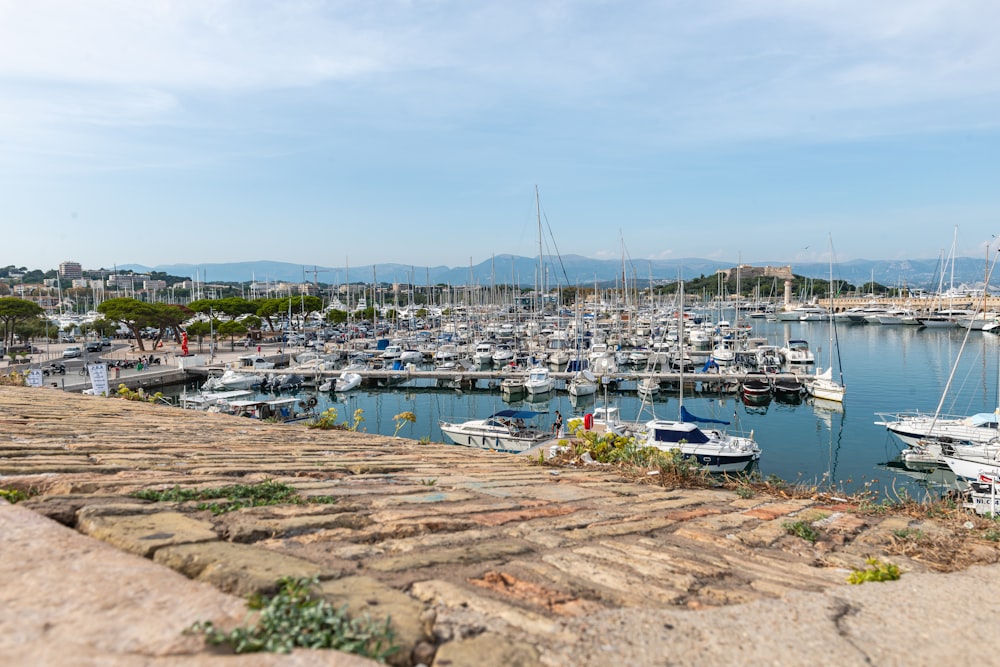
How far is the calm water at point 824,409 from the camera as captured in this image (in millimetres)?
23734

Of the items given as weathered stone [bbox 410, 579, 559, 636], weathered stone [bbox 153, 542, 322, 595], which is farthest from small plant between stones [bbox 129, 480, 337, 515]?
weathered stone [bbox 410, 579, 559, 636]

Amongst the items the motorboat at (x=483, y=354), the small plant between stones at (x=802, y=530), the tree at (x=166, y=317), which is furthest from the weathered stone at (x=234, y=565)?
the tree at (x=166, y=317)

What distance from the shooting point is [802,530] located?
436 cm

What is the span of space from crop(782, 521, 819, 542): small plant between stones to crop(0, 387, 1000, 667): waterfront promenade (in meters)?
0.09

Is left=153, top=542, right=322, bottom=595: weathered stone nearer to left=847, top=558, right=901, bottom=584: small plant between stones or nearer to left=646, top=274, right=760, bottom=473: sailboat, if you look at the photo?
left=847, top=558, right=901, bottom=584: small plant between stones

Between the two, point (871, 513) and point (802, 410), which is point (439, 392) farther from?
point (871, 513)

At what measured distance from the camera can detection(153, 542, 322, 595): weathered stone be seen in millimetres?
2376

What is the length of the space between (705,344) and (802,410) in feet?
84.9

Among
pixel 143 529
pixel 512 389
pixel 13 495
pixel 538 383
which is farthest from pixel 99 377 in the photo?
pixel 538 383

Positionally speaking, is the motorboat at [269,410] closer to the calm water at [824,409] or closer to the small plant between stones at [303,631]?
the calm water at [824,409]

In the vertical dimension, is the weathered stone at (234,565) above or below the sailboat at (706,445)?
above

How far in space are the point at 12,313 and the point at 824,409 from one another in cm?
6011

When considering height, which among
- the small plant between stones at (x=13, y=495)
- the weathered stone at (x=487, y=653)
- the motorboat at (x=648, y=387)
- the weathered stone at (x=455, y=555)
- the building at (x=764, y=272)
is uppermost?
the building at (x=764, y=272)

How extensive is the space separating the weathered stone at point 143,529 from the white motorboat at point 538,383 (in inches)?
1402
